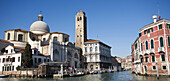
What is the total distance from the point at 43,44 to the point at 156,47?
34.6 m

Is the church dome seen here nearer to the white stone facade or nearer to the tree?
the white stone facade

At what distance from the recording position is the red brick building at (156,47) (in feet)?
84.3

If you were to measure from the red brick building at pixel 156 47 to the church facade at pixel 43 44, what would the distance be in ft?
85.5

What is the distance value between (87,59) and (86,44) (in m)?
5.87

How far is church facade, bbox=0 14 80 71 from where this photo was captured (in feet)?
145

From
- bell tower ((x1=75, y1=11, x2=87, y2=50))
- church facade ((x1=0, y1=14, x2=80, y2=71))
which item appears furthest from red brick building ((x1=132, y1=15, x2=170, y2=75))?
bell tower ((x1=75, y1=11, x2=87, y2=50))

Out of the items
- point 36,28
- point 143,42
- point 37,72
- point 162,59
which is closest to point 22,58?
point 37,72

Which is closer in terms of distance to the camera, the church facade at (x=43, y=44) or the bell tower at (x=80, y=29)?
the church facade at (x=43, y=44)

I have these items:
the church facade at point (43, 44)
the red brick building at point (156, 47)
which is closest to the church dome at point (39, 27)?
the church facade at point (43, 44)

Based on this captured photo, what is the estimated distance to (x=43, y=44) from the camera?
5128cm

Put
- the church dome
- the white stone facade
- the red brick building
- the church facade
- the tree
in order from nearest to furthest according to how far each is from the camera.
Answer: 1. the red brick building
2. the tree
3. the church facade
4. the church dome
5. the white stone facade

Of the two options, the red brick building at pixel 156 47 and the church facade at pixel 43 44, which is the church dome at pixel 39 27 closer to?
the church facade at pixel 43 44

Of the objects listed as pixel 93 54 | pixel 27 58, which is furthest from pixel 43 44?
pixel 93 54

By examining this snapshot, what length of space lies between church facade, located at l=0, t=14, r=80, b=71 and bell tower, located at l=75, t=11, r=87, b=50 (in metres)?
5.63
